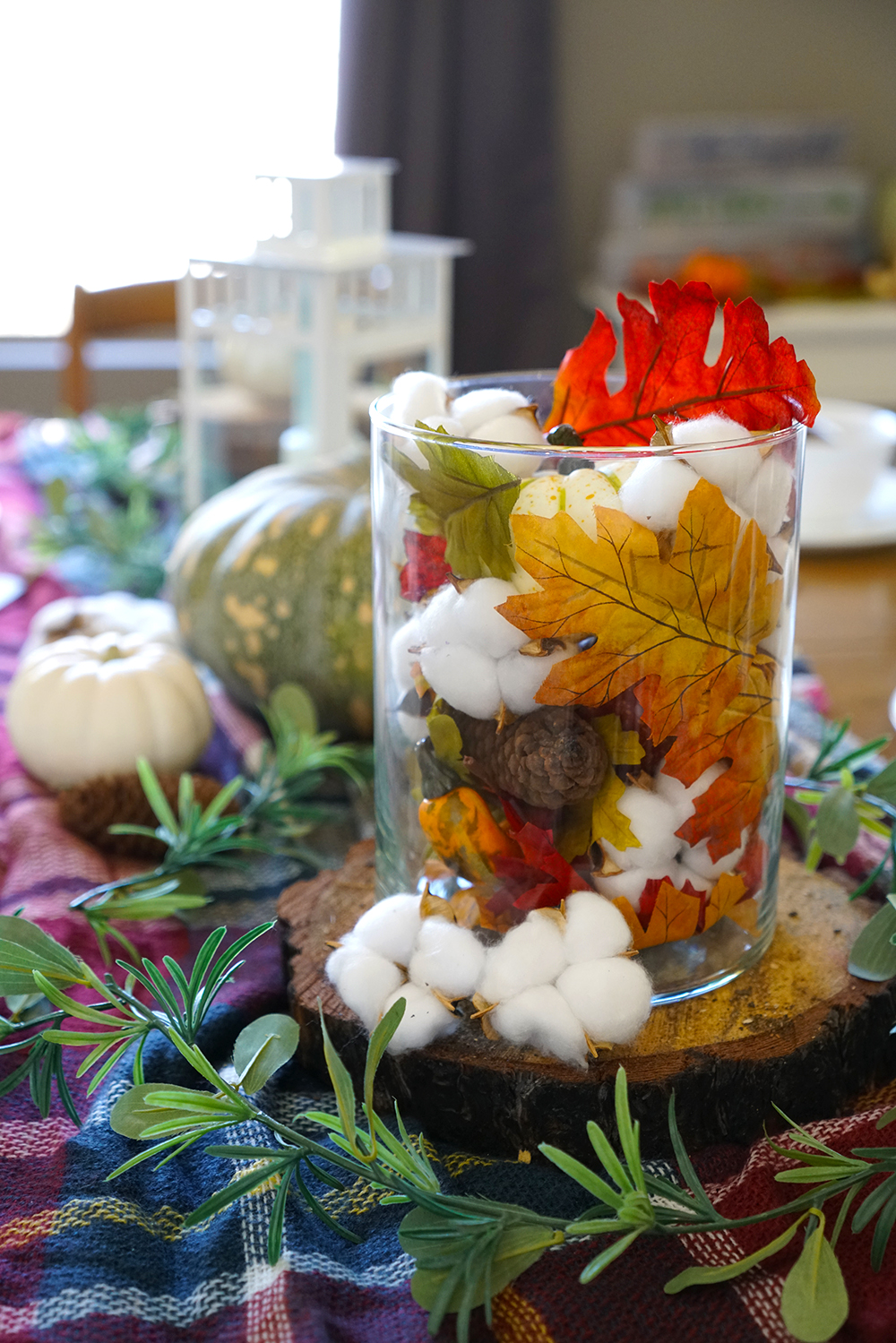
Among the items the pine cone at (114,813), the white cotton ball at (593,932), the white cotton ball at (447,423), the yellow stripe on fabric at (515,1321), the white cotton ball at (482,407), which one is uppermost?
the white cotton ball at (482,407)

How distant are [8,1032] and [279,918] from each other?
12cm

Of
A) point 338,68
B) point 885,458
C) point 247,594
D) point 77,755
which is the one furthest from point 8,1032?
point 338,68

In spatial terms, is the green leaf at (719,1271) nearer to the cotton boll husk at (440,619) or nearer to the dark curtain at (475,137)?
the cotton boll husk at (440,619)

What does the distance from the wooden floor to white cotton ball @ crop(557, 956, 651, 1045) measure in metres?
0.40

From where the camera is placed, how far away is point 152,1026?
44cm

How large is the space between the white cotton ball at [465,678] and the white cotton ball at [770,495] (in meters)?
0.11

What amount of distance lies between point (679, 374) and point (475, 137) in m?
2.08

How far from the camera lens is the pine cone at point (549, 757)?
43 cm

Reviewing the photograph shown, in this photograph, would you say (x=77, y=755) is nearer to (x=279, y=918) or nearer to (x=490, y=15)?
(x=279, y=918)

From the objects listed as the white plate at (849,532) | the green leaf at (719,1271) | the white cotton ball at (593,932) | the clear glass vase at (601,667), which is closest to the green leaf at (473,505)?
Result: the clear glass vase at (601,667)

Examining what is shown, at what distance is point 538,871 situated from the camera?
0.46 m

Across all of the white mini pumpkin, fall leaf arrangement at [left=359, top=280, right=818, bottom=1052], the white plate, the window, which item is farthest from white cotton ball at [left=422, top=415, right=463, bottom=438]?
the window

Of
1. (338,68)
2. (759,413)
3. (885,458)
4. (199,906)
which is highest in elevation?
(338,68)

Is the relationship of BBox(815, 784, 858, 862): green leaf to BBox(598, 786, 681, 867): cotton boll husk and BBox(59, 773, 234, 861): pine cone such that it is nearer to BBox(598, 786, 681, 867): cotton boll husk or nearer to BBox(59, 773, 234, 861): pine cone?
BBox(598, 786, 681, 867): cotton boll husk
